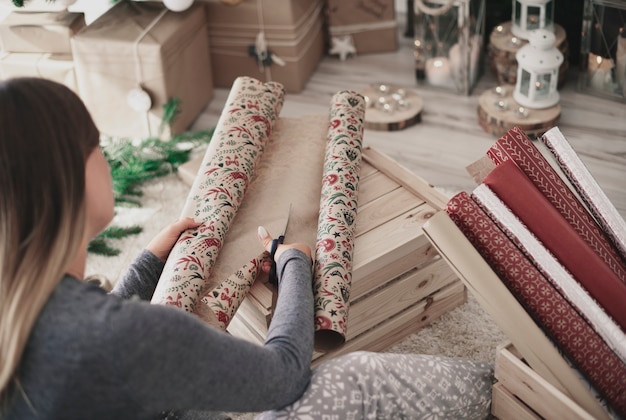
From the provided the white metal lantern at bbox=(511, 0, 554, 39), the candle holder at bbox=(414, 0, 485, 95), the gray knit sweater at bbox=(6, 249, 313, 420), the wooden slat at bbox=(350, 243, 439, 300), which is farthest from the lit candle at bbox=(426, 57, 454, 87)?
the gray knit sweater at bbox=(6, 249, 313, 420)

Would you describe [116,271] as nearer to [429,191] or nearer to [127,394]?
[429,191]

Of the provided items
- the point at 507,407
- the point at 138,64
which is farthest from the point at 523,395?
the point at 138,64

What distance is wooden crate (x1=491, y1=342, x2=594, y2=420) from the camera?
120 centimetres

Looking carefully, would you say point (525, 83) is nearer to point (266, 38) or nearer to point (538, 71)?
point (538, 71)

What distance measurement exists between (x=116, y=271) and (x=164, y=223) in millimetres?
215

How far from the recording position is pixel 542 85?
2293 millimetres

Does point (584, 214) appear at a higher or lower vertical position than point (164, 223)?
higher

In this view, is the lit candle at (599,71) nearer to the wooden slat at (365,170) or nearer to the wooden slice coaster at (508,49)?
the wooden slice coaster at (508,49)

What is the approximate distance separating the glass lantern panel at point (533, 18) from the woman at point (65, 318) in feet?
5.74

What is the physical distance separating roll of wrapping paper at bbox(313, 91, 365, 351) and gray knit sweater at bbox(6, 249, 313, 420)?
28 centimetres

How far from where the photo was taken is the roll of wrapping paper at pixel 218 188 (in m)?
1.39

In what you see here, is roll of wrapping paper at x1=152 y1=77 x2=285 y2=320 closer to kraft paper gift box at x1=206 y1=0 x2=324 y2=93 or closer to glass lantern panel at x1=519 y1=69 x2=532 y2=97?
kraft paper gift box at x1=206 y1=0 x2=324 y2=93

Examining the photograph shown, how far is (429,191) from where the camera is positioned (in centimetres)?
167

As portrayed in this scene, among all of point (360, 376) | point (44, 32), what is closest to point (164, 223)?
point (44, 32)
